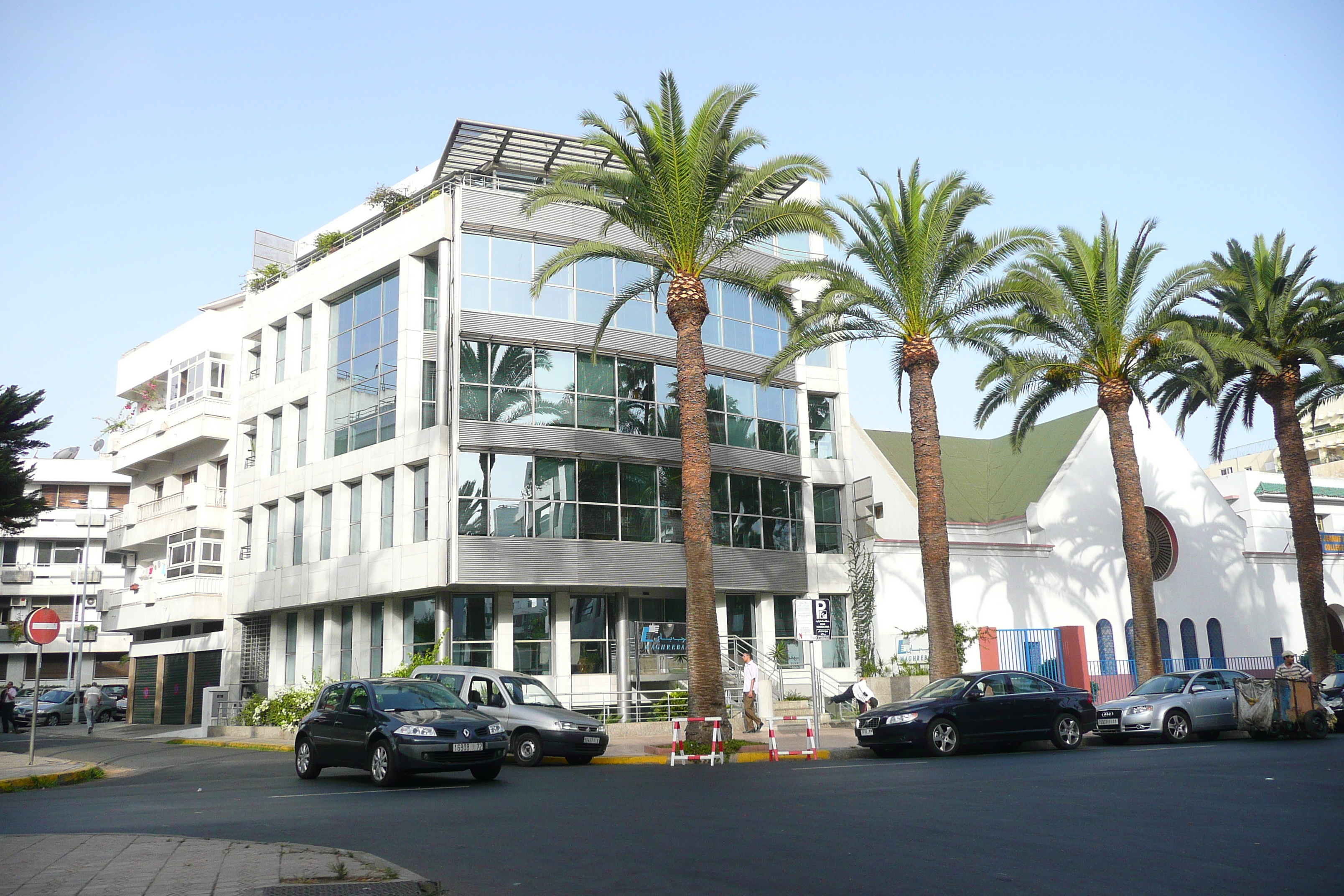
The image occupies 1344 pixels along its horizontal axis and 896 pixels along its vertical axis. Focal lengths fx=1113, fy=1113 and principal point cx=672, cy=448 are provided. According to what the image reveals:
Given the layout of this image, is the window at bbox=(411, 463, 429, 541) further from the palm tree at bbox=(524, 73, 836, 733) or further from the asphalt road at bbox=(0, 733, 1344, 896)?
the asphalt road at bbox=(0, 733, 1344, 896)

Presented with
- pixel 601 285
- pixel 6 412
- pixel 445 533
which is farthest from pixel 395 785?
pixel 6 412

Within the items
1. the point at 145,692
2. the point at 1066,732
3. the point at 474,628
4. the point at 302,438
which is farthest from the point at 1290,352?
the point at 145,692

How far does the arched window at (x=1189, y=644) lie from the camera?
41375mm

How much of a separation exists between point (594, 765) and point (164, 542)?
3132 cm

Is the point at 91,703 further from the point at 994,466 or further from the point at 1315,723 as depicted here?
the point at 1315,723

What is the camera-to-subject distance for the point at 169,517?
137 ft

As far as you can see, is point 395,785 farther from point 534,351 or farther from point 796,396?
point 796,396

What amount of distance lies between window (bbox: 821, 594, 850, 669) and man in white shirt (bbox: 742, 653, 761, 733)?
866 centimetres

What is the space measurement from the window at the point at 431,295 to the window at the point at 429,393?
1033mm

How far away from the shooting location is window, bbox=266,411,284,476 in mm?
36688

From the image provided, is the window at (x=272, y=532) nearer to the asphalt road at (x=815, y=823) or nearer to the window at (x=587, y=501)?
the window at (x=587, y=501)

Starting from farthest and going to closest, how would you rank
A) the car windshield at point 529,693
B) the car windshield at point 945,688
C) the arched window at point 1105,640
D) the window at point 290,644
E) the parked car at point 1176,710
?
the arched window at point 1105,640
the window at point 290,644
the parked car at point 1176,710
the car windshield at point 529,693
the car windshield at point 945,688

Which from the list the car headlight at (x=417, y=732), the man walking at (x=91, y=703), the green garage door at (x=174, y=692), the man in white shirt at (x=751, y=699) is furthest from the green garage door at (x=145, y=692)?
the car headlight at (x=417, y=732)

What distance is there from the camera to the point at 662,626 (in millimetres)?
31562
